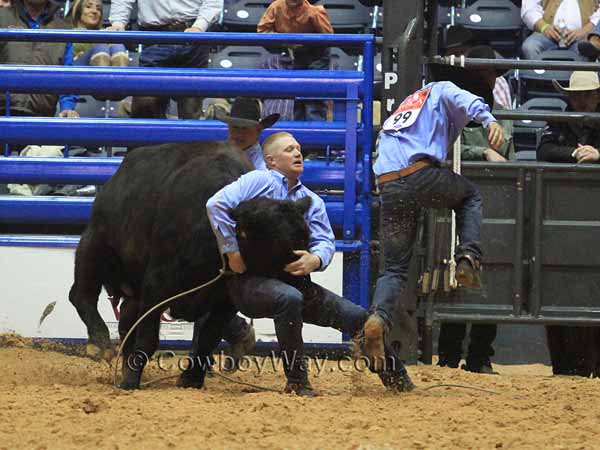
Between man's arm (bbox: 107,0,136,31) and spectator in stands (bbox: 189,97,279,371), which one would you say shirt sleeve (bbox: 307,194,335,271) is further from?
man's arm (bbox: 107,0,136,31)

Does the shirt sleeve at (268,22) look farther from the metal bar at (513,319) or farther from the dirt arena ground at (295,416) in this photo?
the dirt arena ground at (295,416)

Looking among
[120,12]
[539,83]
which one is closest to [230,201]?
[120,12]

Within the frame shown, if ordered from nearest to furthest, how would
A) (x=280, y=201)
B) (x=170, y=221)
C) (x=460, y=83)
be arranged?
(x=280, y=201) → (x=170, y=221) → (x=460, y=83)

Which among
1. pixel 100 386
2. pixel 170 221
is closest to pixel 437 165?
pixel 170 221

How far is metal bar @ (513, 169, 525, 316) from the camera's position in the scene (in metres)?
7.59

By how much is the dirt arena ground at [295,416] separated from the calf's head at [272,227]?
73 cm

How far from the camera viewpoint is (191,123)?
25.6 ft

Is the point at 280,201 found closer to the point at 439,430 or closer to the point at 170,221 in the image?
the point at 170,221

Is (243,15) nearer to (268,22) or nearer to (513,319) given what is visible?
(268,22)

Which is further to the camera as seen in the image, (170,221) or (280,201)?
(170,221)

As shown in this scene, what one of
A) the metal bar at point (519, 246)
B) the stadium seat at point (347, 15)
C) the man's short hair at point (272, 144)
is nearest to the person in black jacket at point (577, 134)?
the metal bar at point (519, 246)

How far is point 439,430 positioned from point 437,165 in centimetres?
185

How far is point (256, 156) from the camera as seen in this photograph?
6.56 m

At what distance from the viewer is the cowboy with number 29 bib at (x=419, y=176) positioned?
6008 millimetres
